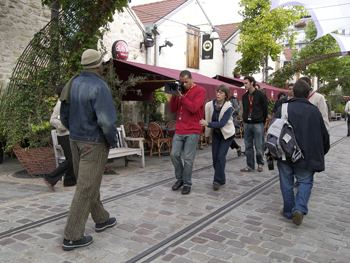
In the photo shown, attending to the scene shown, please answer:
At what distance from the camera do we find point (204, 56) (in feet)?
53.3

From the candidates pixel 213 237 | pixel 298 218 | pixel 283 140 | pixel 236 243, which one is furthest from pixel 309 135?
pixel 213 237

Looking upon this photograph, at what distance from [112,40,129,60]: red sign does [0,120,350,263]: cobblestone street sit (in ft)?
20.2

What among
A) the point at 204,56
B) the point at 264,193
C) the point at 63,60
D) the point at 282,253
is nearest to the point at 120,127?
the point at 63,60

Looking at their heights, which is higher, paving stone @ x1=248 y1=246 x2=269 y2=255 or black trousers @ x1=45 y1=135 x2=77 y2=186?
black trousers @ x1=45 y1=135 x2=77 y2=186

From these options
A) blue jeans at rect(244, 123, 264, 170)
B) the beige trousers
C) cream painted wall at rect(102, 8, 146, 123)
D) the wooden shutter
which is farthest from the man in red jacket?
the wooden shutter

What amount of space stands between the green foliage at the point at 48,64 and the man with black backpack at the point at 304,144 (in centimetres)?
432

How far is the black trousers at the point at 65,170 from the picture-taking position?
5.38 m

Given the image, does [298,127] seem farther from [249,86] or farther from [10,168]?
[10,168]

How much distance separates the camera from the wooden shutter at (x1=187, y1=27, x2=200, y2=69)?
15.7m

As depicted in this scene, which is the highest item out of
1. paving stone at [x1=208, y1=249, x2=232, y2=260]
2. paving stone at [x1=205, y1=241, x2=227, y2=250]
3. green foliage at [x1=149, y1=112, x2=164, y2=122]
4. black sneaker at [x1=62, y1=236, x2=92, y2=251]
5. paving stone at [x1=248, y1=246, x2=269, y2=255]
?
green foliage at [x1=149, y1=112, x2=164, y2=122]

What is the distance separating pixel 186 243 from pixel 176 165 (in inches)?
76.9

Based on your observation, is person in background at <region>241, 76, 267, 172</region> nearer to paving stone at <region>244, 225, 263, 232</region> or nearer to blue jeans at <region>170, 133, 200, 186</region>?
blue jeans at <region>170, 133, 200, 186</region>

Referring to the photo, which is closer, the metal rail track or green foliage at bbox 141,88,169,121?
the metal rail track

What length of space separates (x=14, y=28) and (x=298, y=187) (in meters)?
8.20
